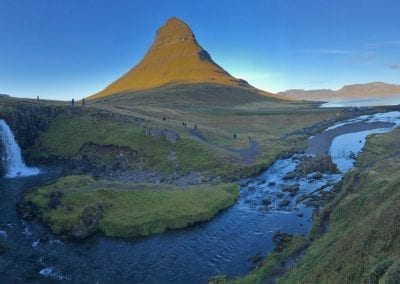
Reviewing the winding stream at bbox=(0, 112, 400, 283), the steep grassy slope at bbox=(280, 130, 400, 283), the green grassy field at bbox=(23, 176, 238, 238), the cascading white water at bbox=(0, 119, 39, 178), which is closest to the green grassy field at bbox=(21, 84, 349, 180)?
the cascading white water at bbox=(0, 119, 39, 178)

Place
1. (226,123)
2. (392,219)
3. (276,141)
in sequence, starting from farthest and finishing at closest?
(226,123) → (276,141) → (392,219)

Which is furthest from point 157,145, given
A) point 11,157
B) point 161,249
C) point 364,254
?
point 364,254

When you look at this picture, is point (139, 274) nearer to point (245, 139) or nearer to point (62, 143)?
point (62, 143)

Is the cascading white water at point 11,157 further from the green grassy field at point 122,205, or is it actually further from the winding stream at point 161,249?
the winding stream at point 161,249

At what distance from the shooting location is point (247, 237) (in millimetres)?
49344

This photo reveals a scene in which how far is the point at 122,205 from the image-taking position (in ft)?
192

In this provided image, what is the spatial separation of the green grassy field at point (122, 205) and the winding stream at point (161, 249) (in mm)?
1722

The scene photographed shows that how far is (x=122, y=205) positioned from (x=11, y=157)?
45.3m

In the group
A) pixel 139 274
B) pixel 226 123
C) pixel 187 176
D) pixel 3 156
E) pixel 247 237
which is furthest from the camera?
pixel 226 123

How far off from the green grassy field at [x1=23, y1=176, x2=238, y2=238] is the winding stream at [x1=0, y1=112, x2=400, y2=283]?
1722 millimetres

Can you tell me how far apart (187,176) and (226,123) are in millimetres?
92354

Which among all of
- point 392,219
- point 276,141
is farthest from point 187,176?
point 392,219

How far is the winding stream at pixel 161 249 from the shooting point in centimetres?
4084

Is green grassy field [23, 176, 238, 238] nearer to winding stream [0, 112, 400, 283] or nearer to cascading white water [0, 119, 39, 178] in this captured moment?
winding stream [0, 112, 400, 283]
